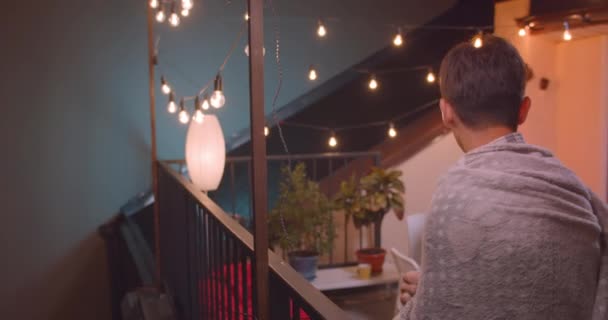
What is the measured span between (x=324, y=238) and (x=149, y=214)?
1.87 meters

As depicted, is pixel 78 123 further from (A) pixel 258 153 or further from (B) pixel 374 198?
(A) pixel 258 153

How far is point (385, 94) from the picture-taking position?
639 cm

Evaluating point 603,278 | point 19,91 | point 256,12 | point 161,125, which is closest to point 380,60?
point 161,125

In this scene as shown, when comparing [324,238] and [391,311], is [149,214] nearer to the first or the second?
[324,238]

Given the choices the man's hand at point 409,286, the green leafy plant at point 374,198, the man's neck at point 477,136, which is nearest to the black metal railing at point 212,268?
the man's hand at point 409,286

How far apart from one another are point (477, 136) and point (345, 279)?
10.2 feet

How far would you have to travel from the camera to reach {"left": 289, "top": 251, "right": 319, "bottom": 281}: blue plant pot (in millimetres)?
3891

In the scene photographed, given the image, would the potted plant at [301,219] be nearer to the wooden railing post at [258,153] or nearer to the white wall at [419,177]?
the white wall at [419,177]

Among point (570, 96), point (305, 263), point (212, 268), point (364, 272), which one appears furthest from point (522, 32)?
point (212, 268)

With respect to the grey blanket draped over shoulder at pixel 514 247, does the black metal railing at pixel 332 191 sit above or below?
below

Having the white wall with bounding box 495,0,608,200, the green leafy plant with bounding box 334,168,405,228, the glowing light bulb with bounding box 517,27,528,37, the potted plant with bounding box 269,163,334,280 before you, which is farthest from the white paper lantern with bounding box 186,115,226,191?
the white wall with bounding box 495,0,608,200

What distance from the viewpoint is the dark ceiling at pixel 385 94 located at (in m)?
6.02

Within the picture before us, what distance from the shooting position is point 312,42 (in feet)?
17.8

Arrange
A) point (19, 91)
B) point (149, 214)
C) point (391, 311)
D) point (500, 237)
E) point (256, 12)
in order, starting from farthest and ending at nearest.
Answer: point (149, 214) < point (19, 91) < point (391, 311) < point (256, 12) < point (500, 237)
